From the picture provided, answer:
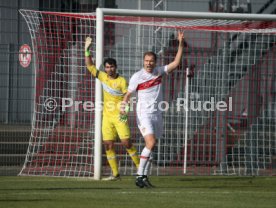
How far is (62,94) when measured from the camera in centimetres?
1780

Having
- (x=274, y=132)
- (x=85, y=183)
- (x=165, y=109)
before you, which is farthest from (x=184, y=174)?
(x=85, y=183)

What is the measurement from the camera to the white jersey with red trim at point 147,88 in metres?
14.2

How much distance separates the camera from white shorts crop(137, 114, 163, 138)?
46.1 feet

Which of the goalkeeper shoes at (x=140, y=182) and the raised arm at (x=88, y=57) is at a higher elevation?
the raised arm at (x=88, y=57)

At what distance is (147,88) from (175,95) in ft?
17.1

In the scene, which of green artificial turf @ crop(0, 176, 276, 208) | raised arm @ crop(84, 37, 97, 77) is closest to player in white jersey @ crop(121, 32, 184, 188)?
green artificial turf @ crop(0, 176, 276, 208)

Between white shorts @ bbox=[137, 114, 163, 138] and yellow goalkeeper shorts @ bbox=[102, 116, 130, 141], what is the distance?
1.56 m

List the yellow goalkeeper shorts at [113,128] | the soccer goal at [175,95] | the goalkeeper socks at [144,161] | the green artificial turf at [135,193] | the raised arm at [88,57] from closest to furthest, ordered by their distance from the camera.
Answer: the green artificial turf at [135,193] < the goalkeeper socks at [144,161] < the raised arm at [88,57] < the yellow goalkeeper shorts at [113,128] < the soccer goal at [175,95]

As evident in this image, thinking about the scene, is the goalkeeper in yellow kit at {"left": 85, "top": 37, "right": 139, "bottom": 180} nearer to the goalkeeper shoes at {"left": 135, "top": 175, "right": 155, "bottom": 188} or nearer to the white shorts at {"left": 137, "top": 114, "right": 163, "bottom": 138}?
the white shorts at {"left": 137, "top": 114, "right": 163, "bottom": 138}

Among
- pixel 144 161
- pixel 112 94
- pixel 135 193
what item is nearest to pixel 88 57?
pixel 112 94

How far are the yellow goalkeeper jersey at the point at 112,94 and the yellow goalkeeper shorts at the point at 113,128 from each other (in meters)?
0.11

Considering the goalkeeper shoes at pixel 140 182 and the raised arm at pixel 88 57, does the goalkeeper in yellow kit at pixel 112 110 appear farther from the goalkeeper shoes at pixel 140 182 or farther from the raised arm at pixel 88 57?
the goalkeeper shoes at pixel 140 182

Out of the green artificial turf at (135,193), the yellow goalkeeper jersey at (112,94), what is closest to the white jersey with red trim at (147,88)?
the green artificial turf at (135,193)

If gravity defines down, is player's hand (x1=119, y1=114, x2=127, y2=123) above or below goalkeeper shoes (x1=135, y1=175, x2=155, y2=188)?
above
